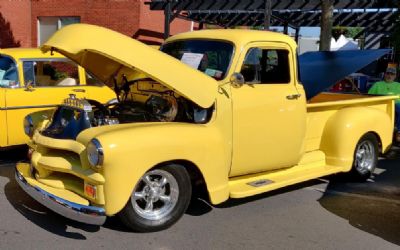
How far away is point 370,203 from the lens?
229 inches

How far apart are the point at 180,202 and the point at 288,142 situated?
1578 millimetres

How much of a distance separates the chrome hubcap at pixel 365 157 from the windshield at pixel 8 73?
194 inches

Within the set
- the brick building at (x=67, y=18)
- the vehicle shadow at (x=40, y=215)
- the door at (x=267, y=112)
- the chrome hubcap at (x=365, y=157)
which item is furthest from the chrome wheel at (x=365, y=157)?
the brick building at (x=67, y=18)

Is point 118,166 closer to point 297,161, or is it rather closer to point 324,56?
point 297,161

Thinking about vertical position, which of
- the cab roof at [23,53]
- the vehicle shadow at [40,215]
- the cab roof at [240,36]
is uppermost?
the cab roof at [240,36]

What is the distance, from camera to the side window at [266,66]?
5.23m

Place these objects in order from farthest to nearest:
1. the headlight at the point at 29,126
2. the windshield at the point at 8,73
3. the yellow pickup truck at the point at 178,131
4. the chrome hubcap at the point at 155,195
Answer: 1. the windshield at the point at 8,73
2. the headlight at the point at 29,126
3. the chrome hubcap at the point at 155,195
4. the yellow pickup truck at the point at 178,131

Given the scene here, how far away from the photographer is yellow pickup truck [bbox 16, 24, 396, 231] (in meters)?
4.20

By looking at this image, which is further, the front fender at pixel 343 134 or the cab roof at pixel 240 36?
the front fender at pixel 343 134

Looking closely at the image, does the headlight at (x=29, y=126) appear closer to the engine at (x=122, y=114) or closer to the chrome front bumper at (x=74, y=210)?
the engine at (x=122, y=114)

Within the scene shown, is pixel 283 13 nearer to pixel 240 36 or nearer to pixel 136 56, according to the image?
pixel 240 36

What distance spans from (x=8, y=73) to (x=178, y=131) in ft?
12.7

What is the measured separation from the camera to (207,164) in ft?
15.2

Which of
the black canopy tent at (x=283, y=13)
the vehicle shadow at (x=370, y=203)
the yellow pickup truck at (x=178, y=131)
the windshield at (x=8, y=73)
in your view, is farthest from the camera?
the black canopy tent at (x=283, y=13)
